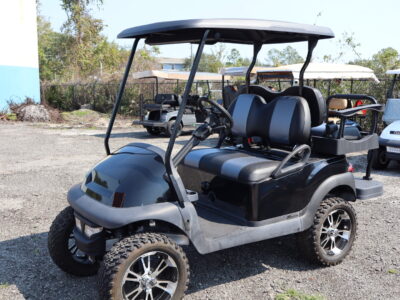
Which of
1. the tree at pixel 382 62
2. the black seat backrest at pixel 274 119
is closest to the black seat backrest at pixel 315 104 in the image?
the black seat backrest at pixel 274 119

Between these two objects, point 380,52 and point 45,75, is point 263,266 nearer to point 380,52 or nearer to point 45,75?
point 380,52

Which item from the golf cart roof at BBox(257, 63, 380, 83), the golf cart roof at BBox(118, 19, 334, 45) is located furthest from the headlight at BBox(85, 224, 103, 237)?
the golf cart roof at BBox(257, 63, 380, 83)

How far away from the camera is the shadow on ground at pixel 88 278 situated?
3037 mm

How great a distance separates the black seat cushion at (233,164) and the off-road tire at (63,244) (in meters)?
1.06

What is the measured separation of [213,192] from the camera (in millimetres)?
3416

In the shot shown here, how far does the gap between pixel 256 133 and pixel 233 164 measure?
779 millimetres

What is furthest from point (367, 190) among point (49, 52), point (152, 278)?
point (49, 52)

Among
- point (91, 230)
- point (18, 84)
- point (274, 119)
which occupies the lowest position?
point (91, 230)

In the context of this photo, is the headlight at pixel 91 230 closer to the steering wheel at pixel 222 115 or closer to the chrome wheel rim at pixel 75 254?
the chrome wheel rim at pixel 75 254

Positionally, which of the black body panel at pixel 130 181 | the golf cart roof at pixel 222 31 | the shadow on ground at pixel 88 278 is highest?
the golf cart roof at pixel 222 31

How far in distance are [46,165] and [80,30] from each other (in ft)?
74.9

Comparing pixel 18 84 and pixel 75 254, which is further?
pixel 18 84

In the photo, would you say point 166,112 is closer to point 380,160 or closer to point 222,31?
point 380,160

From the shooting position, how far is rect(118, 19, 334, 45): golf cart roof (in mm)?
2647
